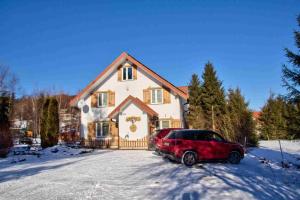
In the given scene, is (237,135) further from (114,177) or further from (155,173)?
(114,177)

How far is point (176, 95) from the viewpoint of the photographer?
25.8 metres

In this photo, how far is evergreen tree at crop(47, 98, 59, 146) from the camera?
25438mm

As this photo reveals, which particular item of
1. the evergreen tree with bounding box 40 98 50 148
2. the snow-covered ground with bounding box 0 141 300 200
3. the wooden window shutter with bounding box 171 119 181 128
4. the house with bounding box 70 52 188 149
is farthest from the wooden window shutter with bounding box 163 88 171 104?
the snow-covered ground with bounding box 0 141 300 200

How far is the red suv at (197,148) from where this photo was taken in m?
12.5

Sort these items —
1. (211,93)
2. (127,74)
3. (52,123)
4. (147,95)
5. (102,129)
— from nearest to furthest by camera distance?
(52,123)
(147,95)
(102,129)
(127,74)
(211,93)

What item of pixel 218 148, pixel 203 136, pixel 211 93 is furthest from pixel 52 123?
pixel 211 93

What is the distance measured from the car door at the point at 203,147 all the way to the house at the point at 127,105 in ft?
38.7

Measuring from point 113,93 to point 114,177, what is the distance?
18065mm

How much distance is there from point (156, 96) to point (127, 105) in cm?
339

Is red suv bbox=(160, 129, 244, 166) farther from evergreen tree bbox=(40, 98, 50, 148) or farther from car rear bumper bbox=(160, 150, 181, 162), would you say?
evergreen tree bbox=(40, 98, 50, 148)

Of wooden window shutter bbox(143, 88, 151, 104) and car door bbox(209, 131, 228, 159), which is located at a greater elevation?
wooden window shutter bbox(143, 88, 151, 104)

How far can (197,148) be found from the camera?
1263 cm

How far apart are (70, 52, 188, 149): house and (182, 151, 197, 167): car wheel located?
39.4ft

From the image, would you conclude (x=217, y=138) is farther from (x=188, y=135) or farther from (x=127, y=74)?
(x=127, y=74)
